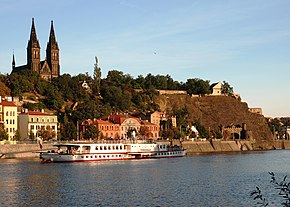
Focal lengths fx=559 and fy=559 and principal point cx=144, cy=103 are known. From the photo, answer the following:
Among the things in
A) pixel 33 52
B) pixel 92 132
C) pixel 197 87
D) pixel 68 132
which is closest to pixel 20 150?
pixel 68 132

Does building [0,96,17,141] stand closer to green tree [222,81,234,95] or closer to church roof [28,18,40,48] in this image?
church roof [28,18,40,48]

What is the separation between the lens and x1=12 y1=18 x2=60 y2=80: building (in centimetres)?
15362

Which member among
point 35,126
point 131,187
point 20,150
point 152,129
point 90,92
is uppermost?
point 90,92

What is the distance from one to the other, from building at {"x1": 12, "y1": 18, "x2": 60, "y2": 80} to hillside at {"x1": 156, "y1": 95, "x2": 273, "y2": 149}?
102 feet

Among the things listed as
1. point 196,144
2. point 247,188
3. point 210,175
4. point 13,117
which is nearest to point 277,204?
point 247,188

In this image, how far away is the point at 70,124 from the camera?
336ft

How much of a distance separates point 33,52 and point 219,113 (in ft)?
178

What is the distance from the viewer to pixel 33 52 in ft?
508

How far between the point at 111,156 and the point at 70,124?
22749 mm

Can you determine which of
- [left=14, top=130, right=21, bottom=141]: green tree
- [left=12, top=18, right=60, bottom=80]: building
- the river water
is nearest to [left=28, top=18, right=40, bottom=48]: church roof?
[left=12, top=18, right=60, bottom=80]: building

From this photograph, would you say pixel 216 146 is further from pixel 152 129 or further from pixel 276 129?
pixel 276 129

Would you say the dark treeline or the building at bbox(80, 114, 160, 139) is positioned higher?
the dark treeline

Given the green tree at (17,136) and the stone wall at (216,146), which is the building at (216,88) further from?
the green tree at (17,136)

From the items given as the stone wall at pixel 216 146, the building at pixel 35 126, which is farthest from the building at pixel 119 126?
the stone wall at pixel 216 146
